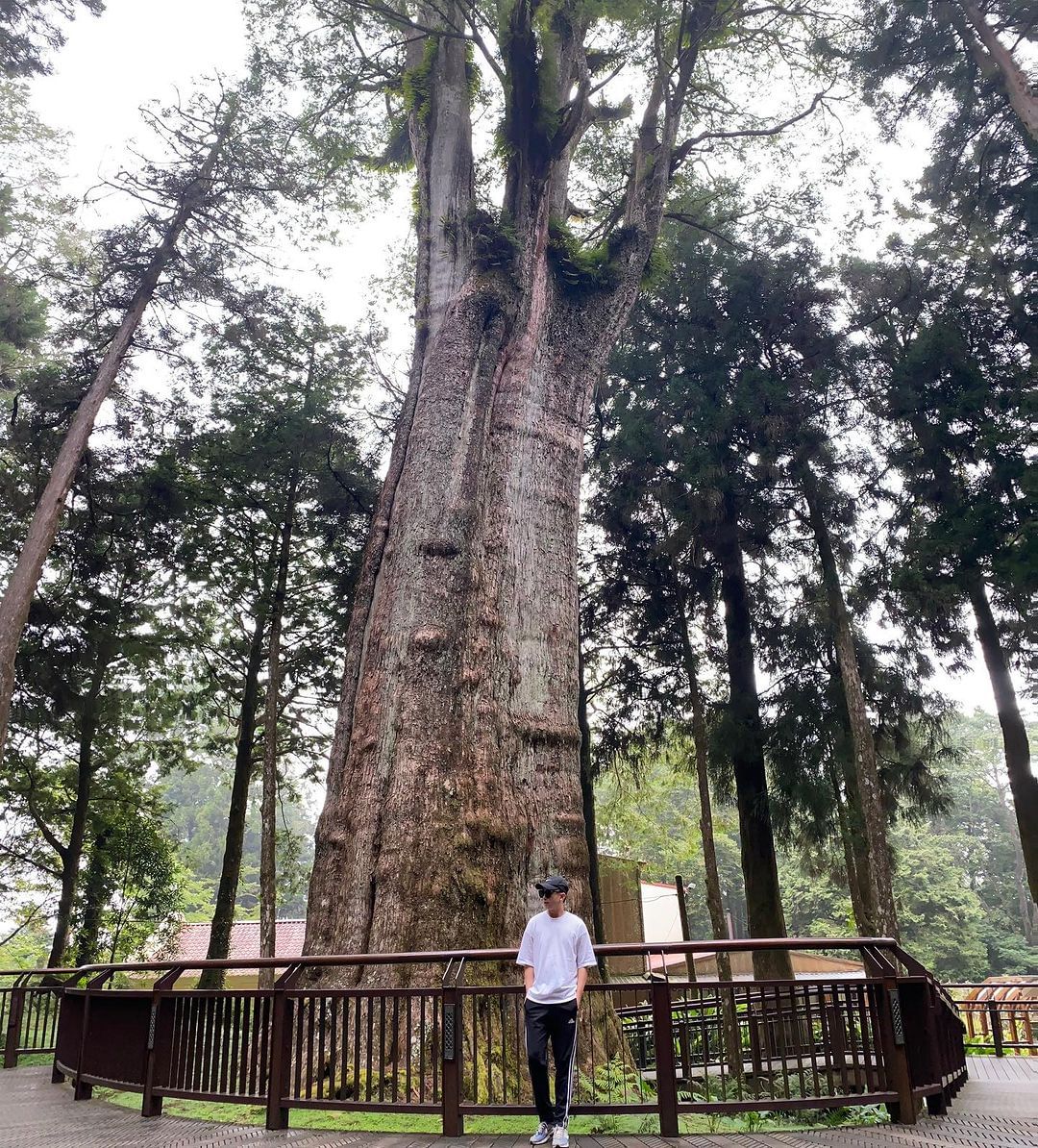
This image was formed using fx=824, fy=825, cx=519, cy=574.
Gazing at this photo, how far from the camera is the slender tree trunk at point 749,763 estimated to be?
1070 cm

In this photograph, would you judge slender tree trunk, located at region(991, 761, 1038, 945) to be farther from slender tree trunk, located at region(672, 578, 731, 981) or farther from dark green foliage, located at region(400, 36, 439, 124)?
dark green foliage, located at region(400, 36, 439, 124)

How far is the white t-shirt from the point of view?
397cm

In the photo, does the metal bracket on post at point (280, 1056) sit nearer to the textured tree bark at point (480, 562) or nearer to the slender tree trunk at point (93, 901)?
the textured tree bark at point (480, 562)

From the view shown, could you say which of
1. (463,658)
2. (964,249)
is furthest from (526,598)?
(964,249)

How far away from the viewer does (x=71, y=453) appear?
10.5 meters

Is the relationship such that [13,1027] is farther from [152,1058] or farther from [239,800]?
[152,1058]

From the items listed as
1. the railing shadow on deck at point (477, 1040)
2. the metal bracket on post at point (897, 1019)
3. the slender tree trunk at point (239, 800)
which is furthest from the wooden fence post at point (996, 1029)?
the slender tree trunk at point (239, 800)

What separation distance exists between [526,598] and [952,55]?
36.6ft

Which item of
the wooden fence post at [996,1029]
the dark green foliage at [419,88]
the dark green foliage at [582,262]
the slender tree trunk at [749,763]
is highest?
the dark green foliage at [419,88]

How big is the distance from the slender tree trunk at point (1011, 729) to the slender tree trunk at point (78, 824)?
13396 millimetres

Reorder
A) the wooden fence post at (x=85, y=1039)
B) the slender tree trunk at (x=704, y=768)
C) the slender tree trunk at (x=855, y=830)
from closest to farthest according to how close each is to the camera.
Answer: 1. the wooden fence post at (x=85, y=1039)
2. the slender tree trunk at (x=855, y=830)
3. the slender tree trunk at (x=704, y=768)

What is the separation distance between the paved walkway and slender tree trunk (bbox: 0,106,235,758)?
497 cm

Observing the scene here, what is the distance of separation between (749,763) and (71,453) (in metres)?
10.0

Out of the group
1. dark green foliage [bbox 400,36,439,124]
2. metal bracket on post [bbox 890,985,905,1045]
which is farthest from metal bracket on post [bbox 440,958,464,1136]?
dark green foliage [bbox 400,36,439,124]
